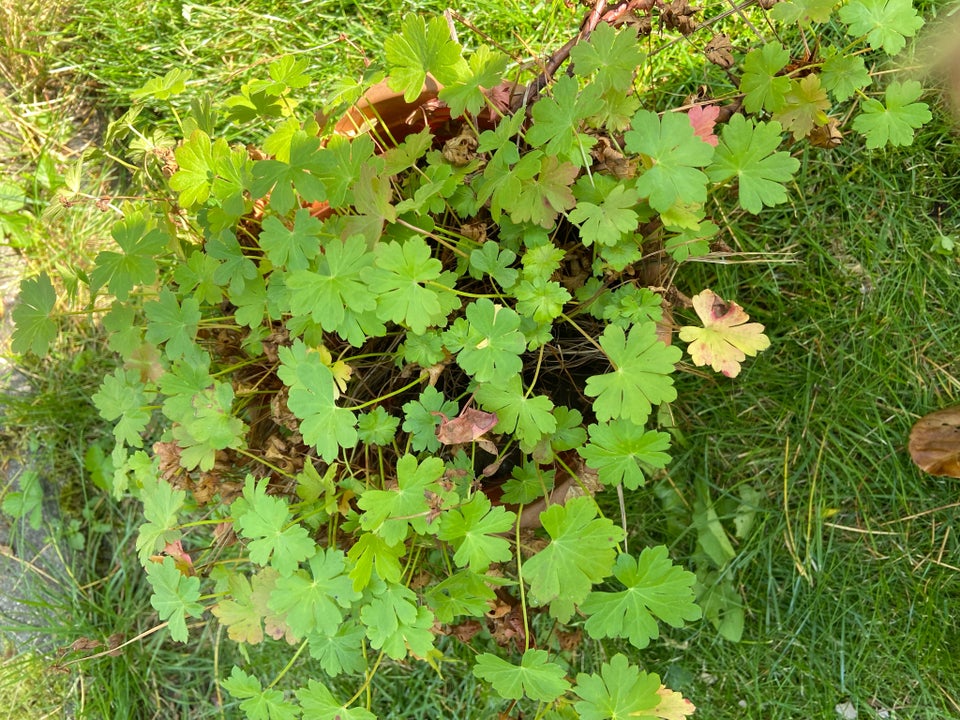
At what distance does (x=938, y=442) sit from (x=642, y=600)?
3.87 ft

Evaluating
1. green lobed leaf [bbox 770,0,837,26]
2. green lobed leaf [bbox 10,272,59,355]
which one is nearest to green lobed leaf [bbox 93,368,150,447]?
green lobed leaf [bbox 10,272,59,355]

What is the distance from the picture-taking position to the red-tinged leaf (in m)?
1.50

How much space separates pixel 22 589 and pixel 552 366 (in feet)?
6.85

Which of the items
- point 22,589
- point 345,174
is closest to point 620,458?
point 345,174

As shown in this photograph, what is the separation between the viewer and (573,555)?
4.60ft

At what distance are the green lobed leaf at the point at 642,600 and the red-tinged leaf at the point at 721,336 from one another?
387 mm

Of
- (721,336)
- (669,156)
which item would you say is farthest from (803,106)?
(721,336)

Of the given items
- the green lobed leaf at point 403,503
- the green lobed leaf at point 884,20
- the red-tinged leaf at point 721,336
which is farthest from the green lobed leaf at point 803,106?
the green lobed leaf at point 403,503

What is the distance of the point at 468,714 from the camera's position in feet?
7.57

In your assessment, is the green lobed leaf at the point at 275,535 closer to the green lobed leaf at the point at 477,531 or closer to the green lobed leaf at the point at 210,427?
the green lobed leaf at the point at 210,427

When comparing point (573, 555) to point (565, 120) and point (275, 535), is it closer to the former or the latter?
point (275, 535)

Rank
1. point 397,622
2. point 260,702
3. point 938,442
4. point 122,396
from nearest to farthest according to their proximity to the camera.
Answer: point 397,622 → point 260,702 → point 122,396 → point 938,442

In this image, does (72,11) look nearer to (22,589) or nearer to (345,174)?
(345,174)

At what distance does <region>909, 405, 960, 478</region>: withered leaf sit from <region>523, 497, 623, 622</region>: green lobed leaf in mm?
1213
